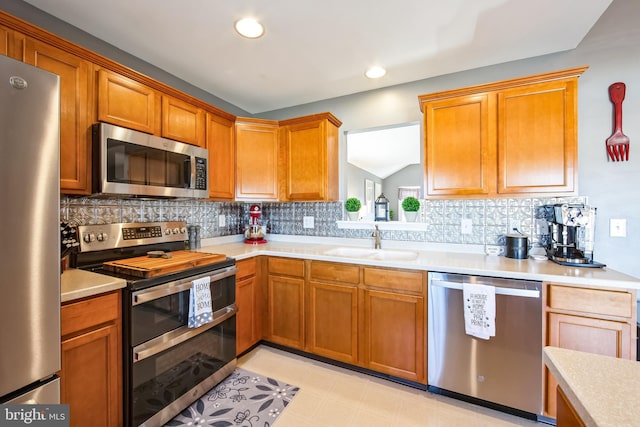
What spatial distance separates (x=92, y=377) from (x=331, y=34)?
241cm

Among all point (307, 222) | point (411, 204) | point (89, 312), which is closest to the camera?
point (89, 312)

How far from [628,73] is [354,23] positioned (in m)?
1.92

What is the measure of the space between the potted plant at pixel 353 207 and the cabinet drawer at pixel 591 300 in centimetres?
163

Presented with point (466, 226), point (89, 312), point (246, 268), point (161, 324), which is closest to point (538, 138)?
point (466, 226)

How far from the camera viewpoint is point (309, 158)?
274 cm

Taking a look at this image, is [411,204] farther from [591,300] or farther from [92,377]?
[92,377]

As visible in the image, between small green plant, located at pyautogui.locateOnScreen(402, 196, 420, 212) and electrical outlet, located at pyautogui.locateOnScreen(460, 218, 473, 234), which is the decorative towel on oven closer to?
small green plant, located at pyautogui.locateOnScreen(402, 196, 420, 212)

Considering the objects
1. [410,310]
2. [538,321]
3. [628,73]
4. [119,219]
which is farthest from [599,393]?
[119,219]

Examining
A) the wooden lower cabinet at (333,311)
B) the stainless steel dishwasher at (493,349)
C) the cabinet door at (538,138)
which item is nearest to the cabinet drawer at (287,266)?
the wooden lower cabinet at (333,311)

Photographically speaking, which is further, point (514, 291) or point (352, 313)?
point (352, 313)

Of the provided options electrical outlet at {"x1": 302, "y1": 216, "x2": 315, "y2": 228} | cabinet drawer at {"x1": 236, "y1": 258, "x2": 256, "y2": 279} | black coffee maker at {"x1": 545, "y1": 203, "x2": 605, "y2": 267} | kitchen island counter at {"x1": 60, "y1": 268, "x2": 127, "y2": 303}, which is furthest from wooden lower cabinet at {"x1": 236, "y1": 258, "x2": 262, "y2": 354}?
black coffee maker at {"x1": 545, "y1": 203, "x2": 605, "y2": 267}

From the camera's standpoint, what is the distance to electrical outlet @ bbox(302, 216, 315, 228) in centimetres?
309

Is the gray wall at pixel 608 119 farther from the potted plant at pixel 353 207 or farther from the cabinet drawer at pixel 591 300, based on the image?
the potted plant at pixel 353 207

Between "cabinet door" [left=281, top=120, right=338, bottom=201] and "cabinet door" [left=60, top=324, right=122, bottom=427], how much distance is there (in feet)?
5.93
